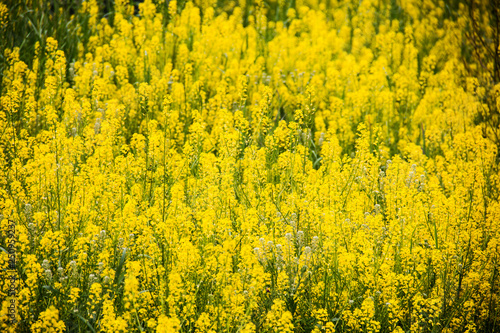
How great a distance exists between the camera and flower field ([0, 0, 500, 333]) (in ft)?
9.18

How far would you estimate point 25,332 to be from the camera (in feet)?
8.51

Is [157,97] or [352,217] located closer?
[352,217]

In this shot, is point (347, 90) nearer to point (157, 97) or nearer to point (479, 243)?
point (157, 97)

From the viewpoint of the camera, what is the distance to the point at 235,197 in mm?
3990

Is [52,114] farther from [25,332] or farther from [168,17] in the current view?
[168,17]

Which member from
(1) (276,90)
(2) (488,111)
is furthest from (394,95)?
(1) (276,90)

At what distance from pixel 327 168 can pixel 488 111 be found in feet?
8.38

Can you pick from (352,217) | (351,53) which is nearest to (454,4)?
(351,53)

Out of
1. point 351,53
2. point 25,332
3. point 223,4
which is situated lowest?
point 25,332

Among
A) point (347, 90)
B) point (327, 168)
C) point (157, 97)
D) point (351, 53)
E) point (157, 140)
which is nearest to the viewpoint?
point (157, 140)

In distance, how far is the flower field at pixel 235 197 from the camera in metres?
2.80

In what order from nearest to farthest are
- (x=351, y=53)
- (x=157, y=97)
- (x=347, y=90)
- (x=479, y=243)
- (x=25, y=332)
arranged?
(x=25, y=332), (x=479, y=243), (x=157, y=97), (x=347, y=90), (x=351, y=53)

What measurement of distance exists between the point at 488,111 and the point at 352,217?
3000 millimetres

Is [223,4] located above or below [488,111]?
above
